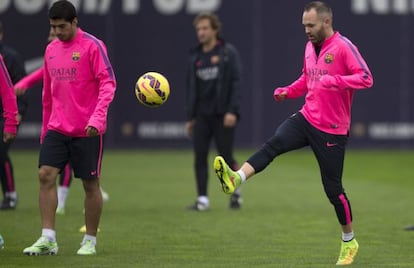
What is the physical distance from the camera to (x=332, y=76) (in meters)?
8.76

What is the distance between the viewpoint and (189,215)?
521 inches

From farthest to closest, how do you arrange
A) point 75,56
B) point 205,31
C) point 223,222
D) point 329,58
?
point 205,31 < point 223,222 < point 75,56 < point 329,58

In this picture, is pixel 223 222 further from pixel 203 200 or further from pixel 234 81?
pixel 234 81

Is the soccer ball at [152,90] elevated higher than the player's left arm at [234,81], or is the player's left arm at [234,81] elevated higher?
the soccer ball at [152,90]

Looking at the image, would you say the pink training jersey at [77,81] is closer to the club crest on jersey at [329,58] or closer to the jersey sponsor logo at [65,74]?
the jersey sponsor logo at [65,74]

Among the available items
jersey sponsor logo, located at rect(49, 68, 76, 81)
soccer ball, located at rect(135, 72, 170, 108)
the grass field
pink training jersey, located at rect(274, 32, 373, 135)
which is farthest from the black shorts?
pink training jersey, located at rect(274, 32, 373, 135)

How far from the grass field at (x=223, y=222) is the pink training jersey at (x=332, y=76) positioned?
1241mm

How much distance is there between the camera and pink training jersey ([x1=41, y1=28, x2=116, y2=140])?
928cm

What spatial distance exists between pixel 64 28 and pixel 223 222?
4.04 metres

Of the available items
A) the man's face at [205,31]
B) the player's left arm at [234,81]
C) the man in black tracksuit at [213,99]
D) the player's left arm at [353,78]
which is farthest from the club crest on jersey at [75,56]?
the player's left arm at [234,81]

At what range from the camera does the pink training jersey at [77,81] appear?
9.28 m

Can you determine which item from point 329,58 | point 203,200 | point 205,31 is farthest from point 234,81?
point 329,58

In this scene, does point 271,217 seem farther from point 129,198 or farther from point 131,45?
point 131,45

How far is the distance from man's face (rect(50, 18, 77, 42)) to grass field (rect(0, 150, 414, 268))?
1.95 metres
